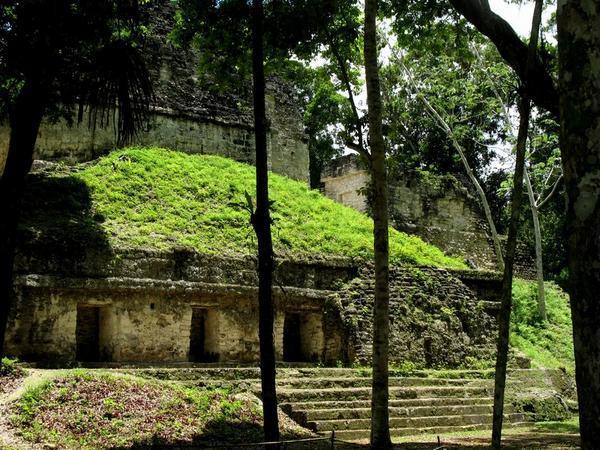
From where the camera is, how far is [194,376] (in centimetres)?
1080

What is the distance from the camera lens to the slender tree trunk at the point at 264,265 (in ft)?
24.3

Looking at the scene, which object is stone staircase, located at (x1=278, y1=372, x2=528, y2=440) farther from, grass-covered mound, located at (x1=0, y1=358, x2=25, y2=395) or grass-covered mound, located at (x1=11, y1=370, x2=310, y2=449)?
grass-covered mound, located at (x1=0, y1=358, x2=25, y2=395)

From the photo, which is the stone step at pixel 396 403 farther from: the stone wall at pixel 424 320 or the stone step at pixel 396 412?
the stone wall at pixel 424 320

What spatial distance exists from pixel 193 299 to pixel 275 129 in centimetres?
900

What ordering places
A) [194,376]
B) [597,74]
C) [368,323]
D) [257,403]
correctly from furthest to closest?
[368,323], [194,376], [257,403], [597,74]

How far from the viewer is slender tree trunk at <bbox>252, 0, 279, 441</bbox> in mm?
7418

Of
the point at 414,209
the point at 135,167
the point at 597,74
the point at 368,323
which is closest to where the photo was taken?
the point at 597,74

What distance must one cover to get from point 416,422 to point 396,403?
0.52 metres

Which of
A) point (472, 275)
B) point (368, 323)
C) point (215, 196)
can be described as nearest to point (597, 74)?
point (368, 323)

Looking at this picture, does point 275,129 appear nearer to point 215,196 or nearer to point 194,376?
point 215,196

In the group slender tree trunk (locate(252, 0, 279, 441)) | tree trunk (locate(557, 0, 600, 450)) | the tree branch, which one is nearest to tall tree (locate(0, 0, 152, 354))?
slender tree trunk (locate(252, 0, 279, 441))

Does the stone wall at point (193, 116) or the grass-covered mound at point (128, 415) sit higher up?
the stone wall at point (193, 116)

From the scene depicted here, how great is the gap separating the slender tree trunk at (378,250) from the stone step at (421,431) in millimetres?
1557

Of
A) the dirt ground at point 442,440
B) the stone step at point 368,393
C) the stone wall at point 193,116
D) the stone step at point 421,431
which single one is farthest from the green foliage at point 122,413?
the stone wall at point 193,116
